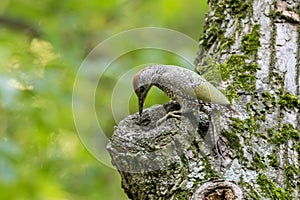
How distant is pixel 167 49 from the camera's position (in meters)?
3.90

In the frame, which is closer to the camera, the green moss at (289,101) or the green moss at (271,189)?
the green moss at (271,189)

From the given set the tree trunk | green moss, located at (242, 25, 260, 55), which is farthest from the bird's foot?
green moss, located at (242, 25, 260, 55)

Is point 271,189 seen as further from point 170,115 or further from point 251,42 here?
point 251,42

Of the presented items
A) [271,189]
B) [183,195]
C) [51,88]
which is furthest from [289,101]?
[51,88]

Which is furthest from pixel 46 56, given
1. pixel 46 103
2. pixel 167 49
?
pixel 167 49

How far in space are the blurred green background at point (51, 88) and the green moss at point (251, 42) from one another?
1.37 m

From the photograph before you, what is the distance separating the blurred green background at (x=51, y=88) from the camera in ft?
10.7

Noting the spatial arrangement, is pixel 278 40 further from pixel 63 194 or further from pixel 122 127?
pixel 63 194

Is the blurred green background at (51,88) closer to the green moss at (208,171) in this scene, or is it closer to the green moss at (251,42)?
the green moss at (251,42)

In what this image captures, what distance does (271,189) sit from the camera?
57.8 inches

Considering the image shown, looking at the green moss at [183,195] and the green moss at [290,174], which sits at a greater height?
the green moss at [183,195]

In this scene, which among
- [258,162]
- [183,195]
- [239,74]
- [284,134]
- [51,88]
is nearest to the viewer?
[183,195]

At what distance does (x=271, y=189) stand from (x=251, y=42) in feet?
1.92

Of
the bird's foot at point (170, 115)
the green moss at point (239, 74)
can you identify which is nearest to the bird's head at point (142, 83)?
the bird's foot at point (170, 115)
